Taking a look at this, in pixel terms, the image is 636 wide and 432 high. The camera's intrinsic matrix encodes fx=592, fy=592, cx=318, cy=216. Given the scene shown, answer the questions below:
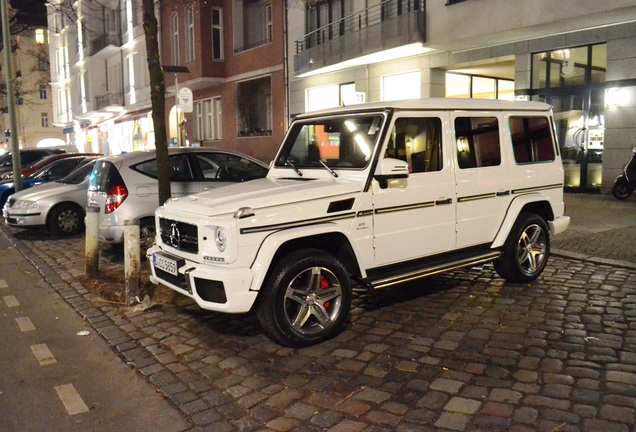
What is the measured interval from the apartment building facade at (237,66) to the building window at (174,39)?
96 mm

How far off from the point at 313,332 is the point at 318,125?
217 cm

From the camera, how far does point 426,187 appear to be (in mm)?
5691

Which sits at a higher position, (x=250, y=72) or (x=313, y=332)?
(x=250, y=72)

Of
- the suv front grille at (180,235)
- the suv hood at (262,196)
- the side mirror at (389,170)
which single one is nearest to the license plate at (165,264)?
the suv front grille at (180,235)

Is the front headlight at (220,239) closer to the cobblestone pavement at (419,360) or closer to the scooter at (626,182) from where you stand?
the cobblestone pavement at (419,360)

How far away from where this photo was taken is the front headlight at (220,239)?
185 inches

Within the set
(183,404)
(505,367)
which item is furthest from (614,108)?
(183,404)

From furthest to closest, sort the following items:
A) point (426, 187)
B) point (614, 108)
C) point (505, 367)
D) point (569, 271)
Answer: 1. point (614, 108)
2. point (569, 271)
3. point (426, 187)
4. point (505, 367)

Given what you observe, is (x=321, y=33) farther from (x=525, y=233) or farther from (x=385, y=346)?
(x=385, y=346)

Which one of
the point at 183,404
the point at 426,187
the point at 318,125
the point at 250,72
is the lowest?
the point at 183,404

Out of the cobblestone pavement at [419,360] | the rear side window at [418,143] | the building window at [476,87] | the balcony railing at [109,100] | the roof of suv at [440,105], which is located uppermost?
the balcony railing at [109,100]

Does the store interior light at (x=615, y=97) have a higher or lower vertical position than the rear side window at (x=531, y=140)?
higher

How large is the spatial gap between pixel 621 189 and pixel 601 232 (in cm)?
451

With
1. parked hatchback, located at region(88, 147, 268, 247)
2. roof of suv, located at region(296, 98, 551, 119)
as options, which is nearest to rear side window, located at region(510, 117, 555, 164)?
roof of suv, located at region(296, 98, 551, 119)
